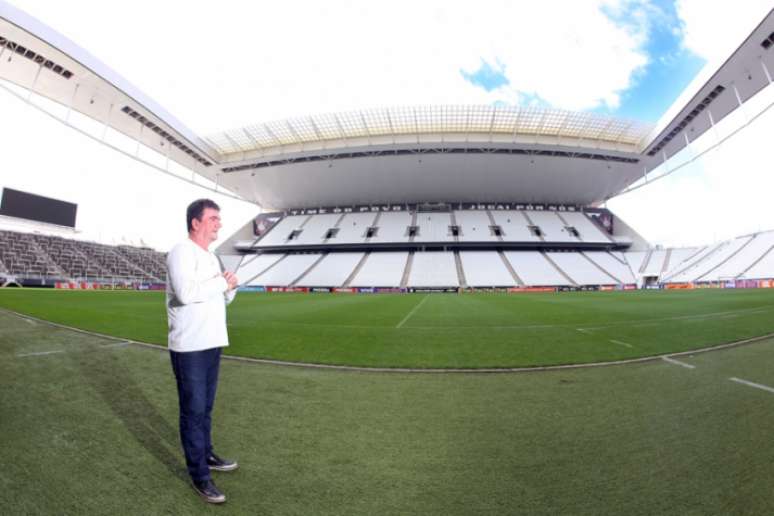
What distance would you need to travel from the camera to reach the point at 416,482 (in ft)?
7.15

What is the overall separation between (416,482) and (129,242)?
65551 millimetres

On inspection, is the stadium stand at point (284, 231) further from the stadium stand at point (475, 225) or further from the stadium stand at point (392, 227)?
the stadium stand at point (475, 225)

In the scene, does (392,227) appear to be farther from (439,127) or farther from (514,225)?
(439,127)

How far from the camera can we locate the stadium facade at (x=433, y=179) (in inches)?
1057

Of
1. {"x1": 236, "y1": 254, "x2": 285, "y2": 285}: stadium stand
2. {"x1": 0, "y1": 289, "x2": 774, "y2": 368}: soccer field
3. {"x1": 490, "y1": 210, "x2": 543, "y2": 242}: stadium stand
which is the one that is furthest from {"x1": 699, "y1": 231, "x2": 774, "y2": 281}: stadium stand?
{"x1": 236, "y1": 254, "x2": 285, "y2": 285}: stadium stand

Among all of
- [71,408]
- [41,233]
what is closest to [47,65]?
[41,233]

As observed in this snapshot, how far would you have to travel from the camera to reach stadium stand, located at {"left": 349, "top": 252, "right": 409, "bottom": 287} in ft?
140

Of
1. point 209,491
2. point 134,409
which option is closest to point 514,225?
point 134,409

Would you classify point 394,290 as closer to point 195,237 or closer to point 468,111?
point 468,111

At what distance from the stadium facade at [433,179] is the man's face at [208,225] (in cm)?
3032

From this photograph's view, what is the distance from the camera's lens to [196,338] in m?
2.18

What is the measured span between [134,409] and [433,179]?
153 feet

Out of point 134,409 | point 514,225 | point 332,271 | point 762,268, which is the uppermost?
point 514,225

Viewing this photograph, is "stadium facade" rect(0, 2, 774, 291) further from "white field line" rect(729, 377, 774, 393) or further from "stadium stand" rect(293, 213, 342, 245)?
"white field line" rect(729, 377, 774, 393)
